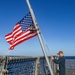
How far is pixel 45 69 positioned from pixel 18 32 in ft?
19.0

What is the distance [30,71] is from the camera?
14227 mm

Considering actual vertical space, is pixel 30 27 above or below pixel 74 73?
above

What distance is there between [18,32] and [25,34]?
0.30m

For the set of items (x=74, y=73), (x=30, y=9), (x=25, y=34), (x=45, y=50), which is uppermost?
(x=30, y=9)

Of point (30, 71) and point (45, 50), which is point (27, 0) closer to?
point (45, 50)

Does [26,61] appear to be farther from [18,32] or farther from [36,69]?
[18,32]

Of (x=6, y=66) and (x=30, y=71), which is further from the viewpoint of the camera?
(x=30, y=71)

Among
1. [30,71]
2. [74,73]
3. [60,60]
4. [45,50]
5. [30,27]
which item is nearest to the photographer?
[45,50]

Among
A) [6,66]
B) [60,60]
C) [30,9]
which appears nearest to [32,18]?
[30,9]

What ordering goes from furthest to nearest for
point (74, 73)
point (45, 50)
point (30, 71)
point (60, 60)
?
point (74, 73) < point (30, 71) < point (60, 60) < point (45, 50)

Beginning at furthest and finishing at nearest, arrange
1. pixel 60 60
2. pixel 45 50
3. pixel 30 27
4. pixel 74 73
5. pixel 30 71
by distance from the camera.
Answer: pixel 74 73
pixel 30 71
pixel 60 60
pixel 30 27
pixel 45 50

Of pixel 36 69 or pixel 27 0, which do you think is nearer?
pixel 27 0

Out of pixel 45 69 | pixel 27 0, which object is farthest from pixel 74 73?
pixel 27 0

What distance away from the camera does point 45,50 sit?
8.56 m
